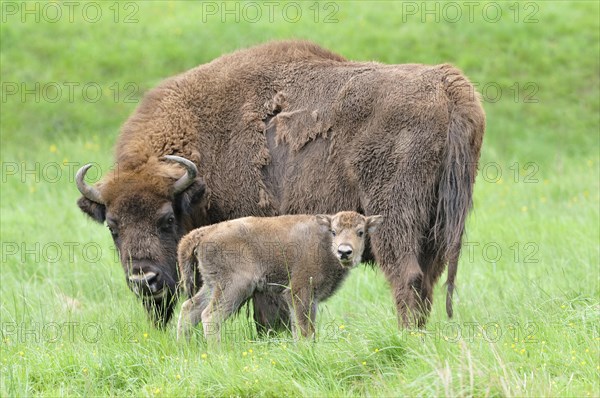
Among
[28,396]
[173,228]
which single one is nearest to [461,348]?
[28,396]

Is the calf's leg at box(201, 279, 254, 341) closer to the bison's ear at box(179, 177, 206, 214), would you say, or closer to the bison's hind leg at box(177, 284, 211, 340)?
the bison's hind leg at box(177, 284, 211, 340)

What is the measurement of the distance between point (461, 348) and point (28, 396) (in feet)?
8.88

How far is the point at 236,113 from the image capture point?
834 cm

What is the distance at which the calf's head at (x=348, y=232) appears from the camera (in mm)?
6746

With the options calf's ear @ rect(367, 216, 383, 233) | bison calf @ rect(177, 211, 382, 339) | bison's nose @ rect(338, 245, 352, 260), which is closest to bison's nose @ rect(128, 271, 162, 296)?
bison calf @ rect(177, 211, 382, 339)

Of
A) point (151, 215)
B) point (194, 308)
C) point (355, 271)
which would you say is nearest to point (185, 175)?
point (151, 215)

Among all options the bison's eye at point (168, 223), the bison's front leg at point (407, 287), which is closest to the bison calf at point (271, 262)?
the bison's front leg at point (407, 287)

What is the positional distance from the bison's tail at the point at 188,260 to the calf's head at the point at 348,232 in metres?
0.96

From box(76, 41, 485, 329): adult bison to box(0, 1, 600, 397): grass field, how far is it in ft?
1.55

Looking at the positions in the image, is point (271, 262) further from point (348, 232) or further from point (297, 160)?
point (297, 160)

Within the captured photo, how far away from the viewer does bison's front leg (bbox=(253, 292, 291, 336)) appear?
25.0ft

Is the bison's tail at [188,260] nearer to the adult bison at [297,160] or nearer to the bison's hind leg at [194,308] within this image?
the bison's hind leg at [194,308]

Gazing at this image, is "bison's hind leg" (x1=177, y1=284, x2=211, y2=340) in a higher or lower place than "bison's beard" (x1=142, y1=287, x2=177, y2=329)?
higher

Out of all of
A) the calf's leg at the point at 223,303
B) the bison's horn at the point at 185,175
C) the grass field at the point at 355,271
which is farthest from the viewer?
the bison's horn at the point at 185,175
